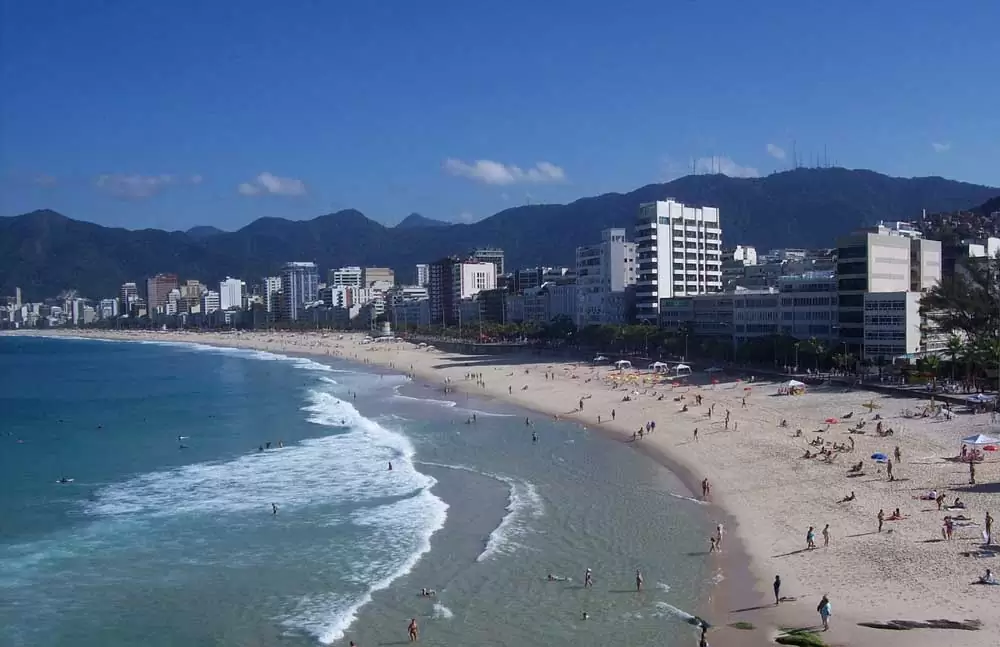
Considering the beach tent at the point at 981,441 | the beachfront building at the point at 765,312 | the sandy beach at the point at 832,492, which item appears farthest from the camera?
the beachfront building at the point at 765,312

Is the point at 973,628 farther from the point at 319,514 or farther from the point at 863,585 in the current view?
the point at 319,514

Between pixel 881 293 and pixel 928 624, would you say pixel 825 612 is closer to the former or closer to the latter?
pixel 928 624

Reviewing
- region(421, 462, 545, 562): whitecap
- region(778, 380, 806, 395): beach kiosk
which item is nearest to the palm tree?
region(778, 380, 806, 395): beach kiosk

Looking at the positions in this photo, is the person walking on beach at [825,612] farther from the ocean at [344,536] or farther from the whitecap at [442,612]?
the whitecap at [442,612]

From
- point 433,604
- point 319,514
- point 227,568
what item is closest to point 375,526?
point 319,514

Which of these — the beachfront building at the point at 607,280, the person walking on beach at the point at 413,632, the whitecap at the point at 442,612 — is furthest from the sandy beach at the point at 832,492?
the beachfront building at the point at 607,280

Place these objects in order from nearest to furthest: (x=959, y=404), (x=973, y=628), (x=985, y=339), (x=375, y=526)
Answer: (x=973, y=628), (x=375, y=526), (x=959, y=404), (x=985, y=339)

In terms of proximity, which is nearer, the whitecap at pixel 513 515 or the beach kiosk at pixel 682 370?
the whitecap at pixel 513 515

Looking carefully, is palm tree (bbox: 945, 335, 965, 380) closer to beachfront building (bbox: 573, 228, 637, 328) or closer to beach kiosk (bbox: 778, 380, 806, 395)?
beach kiosk (bbox: 778, 380, 806, 395)
